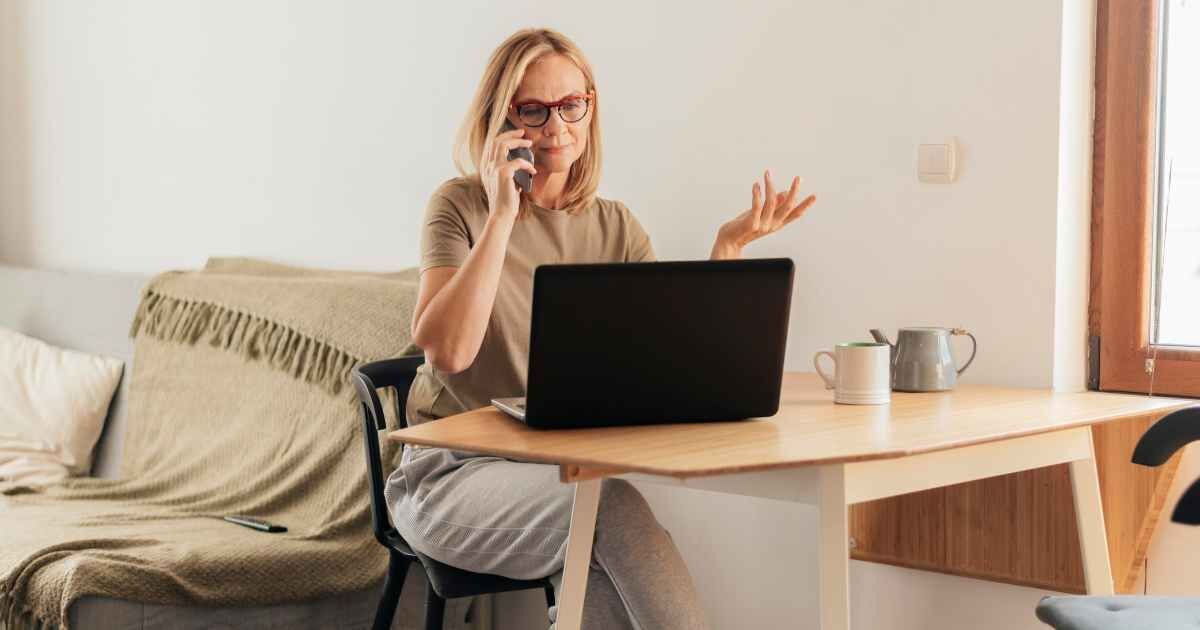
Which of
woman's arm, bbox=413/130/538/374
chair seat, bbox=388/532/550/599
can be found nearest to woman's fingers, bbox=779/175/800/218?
woman's arm, bbox=413/130/538/374

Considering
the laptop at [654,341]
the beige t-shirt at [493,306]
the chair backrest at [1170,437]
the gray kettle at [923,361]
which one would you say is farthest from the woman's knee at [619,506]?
the chair backrest at [1170,437]

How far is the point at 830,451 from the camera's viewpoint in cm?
126

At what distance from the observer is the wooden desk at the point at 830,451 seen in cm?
125

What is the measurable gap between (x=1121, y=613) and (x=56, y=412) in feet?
8.29

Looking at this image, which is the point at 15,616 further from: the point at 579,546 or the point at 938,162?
the point at 938,162

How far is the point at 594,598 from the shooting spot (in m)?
1.55

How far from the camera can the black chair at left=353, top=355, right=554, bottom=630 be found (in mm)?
1759

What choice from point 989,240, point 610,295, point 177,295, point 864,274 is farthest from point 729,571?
point 177,295

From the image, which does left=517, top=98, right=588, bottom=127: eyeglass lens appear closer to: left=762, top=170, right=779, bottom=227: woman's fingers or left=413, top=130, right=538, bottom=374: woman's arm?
left=413, top=130, right=538, bottom=374: woman's arm

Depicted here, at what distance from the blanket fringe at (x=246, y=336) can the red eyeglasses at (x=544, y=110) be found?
69 centimetres

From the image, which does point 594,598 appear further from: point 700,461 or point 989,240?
point 989,240

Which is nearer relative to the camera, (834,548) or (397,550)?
(834,548)

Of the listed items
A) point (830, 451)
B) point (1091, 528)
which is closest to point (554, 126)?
point (830, 451)

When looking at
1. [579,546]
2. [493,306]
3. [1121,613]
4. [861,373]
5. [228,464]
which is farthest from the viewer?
[228,464]
